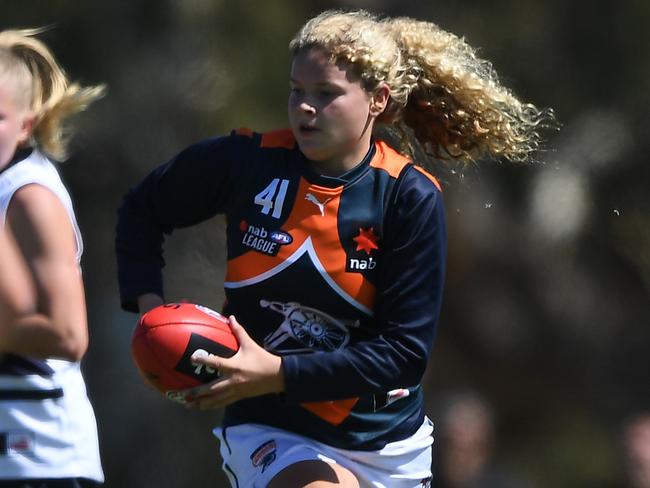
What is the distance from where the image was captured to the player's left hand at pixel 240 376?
3.87 meters

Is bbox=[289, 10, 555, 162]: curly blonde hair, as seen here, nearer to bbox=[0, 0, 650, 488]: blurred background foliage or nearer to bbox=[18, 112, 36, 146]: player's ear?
bbox=[18, 112, 36, 146]: player's ear

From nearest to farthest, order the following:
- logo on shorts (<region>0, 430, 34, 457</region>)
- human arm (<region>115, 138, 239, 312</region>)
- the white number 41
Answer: logo on shorts (<region>0, 430, 34, 457</region>) → the white number 41 → human arm (<region>115, 138, 239, 312</region>)

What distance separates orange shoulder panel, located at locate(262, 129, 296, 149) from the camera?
4.34 metres

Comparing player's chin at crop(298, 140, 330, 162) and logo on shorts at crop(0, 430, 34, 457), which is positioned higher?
player's chin at crop(298, 140, 330, 162)

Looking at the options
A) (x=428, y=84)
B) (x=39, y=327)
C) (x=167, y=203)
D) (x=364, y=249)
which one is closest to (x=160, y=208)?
(x=167, y=203)

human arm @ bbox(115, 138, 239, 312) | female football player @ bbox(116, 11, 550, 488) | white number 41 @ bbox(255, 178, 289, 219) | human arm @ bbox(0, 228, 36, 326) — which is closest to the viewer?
human arm @ bbox(0, 228, 36, 326)

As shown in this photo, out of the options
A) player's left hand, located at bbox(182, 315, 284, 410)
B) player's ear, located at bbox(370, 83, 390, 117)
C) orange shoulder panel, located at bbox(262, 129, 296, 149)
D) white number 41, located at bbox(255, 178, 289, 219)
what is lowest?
player's left hand, located at bbox(182, 315, 284, 410)

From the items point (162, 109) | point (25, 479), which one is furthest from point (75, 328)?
point (162, 109)

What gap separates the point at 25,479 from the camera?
12.5 feet

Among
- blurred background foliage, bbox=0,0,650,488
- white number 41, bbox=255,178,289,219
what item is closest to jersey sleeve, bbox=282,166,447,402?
white number 41, bbox=255,178,289,219

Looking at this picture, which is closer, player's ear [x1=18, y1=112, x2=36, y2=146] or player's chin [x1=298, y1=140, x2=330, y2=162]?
player's ear [x1=18, y1=112, x2=36, y2=146]

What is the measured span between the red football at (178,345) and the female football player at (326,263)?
0.54ft

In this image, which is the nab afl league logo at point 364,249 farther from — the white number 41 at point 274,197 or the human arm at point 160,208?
the human arm at point 160,208

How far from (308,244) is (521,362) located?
12.3ft
